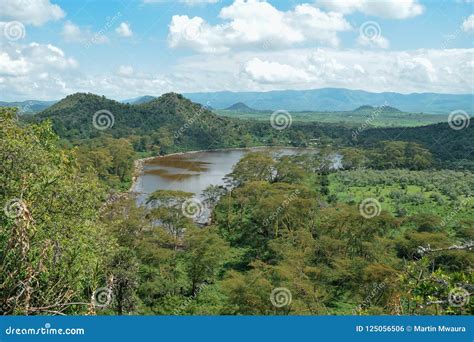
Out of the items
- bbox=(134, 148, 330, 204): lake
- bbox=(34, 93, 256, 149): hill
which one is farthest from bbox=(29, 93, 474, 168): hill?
bbox=(134, 148, 330, 204): lake

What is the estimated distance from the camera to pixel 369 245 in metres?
19.2

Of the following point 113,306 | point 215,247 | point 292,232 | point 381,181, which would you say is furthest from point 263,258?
point 381,181

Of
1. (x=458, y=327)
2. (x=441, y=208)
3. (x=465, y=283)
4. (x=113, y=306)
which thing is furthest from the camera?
(x=441, y=208)

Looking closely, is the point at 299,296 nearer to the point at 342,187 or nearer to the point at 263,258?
the point at 263,258

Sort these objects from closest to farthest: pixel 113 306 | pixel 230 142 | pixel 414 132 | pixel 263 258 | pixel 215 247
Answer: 1. pixel 113 306
2. pixel 215 247
3. pixel 263 258
4. pixel 414 132
5. pixel 230 142

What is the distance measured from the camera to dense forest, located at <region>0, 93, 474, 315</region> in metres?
4.01

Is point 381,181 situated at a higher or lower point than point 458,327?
lower

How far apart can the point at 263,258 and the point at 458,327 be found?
1845 centimetres
